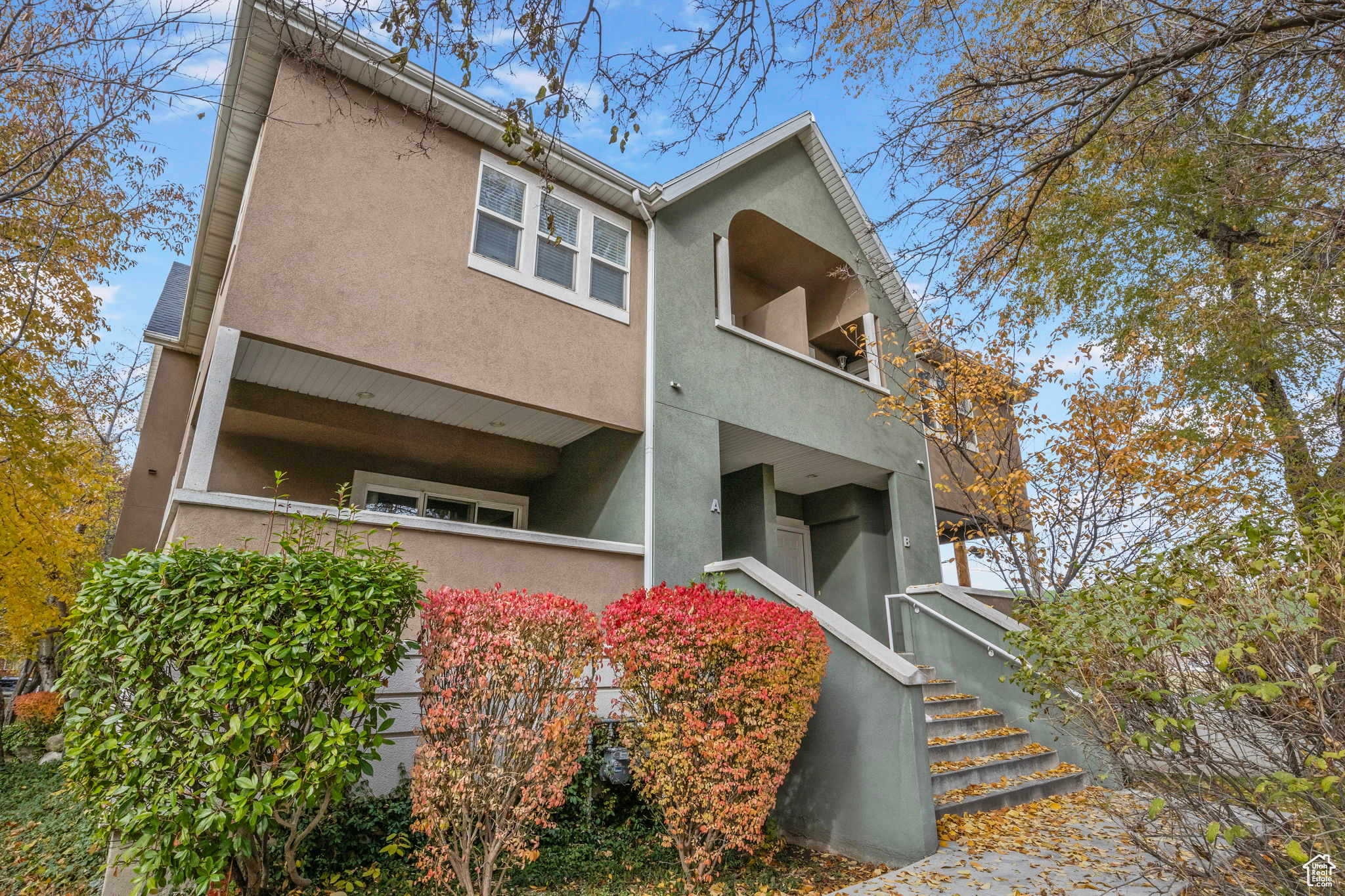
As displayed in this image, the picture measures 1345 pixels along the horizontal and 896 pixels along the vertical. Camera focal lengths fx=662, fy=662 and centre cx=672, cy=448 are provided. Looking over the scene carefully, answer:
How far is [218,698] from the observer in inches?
147

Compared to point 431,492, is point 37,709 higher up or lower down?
lower down

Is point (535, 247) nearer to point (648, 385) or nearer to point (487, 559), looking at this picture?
point (648, 385)

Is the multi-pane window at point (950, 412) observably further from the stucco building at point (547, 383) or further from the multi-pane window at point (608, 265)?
the multi-pane window at point (608, 265)

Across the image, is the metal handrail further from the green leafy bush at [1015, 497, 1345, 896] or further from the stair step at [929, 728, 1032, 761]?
the green leafy bush at [1015, 497, 1345, 896]

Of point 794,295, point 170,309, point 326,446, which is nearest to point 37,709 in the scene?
point 170,309

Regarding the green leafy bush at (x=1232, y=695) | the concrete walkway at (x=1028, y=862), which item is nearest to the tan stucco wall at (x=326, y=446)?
the concrete walkway at (x=1028, y=862)

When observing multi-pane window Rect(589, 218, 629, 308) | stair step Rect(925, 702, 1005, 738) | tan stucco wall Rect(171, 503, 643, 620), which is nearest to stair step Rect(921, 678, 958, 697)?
stair step Rect(925, 702, 1005, 738)

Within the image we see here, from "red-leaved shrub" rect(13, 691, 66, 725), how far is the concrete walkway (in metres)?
15.5

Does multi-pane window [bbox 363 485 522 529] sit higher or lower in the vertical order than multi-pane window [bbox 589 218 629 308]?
lower

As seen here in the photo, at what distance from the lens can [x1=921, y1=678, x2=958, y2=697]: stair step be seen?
8.69 meters

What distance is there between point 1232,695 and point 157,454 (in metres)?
13.1

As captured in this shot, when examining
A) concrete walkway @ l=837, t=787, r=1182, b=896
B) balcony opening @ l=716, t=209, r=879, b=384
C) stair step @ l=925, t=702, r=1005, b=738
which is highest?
balcony opening @ l=716, t=209, r=879, b=384

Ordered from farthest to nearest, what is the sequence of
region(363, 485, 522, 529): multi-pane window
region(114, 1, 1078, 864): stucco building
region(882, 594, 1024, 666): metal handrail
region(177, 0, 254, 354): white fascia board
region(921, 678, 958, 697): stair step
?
region(363, 485, 522, 529): multi-pane window, region(921, 678, 958, 697): stair step, region(882, 594, 1024, 666): metal handrail, region(177, 0, 254, 354): white fascia board, region(114, 1, 1078, 864): stucco building

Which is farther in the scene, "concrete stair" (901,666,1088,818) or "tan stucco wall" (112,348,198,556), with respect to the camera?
"tan stucco wall" (112,348,198,556)
